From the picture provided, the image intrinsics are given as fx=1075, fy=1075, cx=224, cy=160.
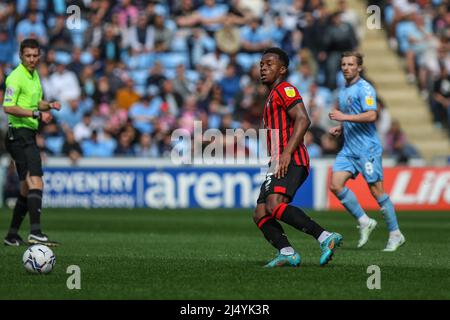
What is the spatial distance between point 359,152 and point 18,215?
443 centimetres

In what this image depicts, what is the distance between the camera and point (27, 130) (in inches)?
528

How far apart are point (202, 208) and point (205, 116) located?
248 cm

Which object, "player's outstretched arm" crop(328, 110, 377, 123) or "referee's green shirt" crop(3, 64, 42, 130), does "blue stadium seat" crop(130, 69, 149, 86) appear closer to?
"referee's green shirt" crop(3, 64, 42, 130)

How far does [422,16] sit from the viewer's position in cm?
2855

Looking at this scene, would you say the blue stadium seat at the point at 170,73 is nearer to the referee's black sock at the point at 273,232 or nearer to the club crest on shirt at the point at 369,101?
the club crest on shirt at the point at 369,101

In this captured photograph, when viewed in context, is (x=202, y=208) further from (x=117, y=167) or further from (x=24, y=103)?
(x=24, y=103)

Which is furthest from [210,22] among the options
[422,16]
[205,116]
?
[422,16]

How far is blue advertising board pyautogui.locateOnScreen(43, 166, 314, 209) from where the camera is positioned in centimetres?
2353

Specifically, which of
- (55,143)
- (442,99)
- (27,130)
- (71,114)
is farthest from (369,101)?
(442,99)

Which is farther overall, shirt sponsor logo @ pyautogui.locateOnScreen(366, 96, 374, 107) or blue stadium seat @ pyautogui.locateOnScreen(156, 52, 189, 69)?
blue stadium seat @ pyautogui.locateOnScreen(156, 52, 189, 69)

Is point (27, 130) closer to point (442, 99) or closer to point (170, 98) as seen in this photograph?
point (170, 98)

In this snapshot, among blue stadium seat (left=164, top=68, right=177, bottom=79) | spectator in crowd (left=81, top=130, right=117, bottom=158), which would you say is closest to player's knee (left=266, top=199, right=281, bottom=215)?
spectator in crowd (left=81, top=130, right=117, bottom=158)

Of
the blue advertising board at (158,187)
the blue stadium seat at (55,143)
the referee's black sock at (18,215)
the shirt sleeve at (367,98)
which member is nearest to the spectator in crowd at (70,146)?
the blue advertising board at (158,187)

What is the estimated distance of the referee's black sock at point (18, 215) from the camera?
13.6m
